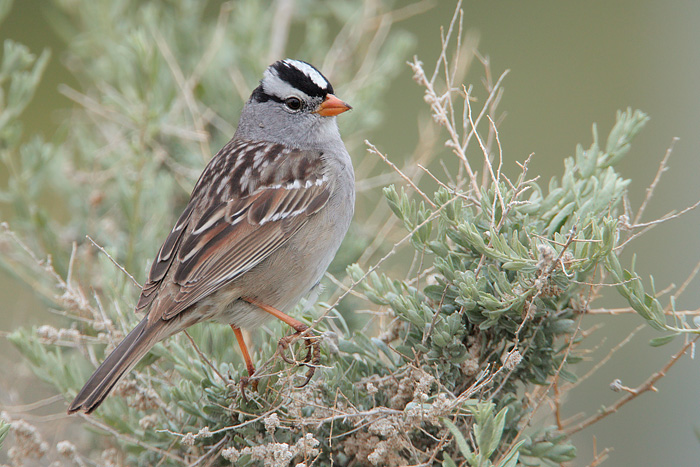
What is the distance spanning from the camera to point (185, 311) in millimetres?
2436

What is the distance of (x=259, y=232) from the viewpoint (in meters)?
2.68

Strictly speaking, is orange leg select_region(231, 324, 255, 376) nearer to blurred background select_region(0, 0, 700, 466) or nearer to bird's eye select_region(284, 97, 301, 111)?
bird's eye select_region(284, 97, 301, 111)

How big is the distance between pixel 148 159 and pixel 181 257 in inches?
25.7

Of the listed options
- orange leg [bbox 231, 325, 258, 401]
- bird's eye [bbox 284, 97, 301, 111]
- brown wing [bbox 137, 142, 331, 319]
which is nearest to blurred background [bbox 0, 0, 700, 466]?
bird's eye [bbox 284, 97, 301, 111]

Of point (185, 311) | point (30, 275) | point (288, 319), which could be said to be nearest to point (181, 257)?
point (185, 311)

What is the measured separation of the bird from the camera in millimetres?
2428

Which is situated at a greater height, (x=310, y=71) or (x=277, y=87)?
(x=310, y=71)

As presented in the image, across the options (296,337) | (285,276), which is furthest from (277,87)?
(296,337)

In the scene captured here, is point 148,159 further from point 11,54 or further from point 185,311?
point 185,311

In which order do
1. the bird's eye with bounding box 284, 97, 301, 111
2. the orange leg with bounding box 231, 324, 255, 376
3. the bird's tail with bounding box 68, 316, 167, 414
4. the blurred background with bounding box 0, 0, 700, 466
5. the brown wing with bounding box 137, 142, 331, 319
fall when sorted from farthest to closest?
the blurred background with bounding box 0, 0, 700, 466 → the bird's eye with bounding box 284, 97, 301, 111 → the brown wing with bounding box 137, 142, 331, 319 → the orange leg with bounding box 231, 324, 255, 376 → the bird's tail with bounding box 68, 316, 167, 414

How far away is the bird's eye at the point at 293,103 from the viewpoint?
3.16m

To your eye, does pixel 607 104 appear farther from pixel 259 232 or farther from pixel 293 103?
pixel 259 232

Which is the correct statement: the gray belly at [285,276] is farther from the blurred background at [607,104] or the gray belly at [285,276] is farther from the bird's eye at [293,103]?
the blurred background at [607,104]

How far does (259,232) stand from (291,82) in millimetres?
726
